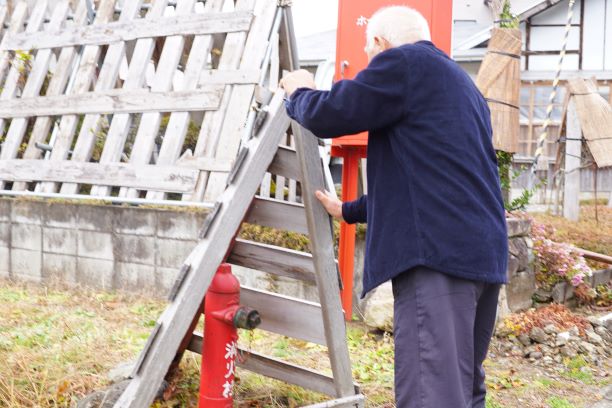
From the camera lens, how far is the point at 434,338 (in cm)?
245

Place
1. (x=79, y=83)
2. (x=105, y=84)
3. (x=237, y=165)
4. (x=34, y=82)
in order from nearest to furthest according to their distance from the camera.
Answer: (x=237, y=165)
(x=105, y=84)
(x=79, y=83)
(x=34, y=82)

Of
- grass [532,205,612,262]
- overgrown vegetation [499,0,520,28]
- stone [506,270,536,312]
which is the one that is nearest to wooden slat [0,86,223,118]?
stone [506,270,536,312]

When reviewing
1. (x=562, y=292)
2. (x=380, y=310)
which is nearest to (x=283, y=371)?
(x=380, y=310)

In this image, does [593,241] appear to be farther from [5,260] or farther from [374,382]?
[5,260]

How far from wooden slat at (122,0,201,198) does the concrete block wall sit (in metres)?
0.39

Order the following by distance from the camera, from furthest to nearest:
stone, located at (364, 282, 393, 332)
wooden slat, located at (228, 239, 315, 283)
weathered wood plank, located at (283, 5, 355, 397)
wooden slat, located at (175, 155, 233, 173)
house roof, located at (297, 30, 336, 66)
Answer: house roof, located at (297, 30, 336, 66) → wooden slat, located at (175, 155, 233, 173) → stone, located at (364, 282, 393, 332) → wooden slat, located at (228, 239, 315, 283) → weathered wood plank, located at (283, 5, 355, 397)

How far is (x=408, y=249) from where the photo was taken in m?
2.50

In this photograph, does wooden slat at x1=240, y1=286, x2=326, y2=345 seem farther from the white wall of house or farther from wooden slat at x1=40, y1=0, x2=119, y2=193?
the white wall of house

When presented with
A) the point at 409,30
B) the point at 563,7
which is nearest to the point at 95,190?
the point at 409,30

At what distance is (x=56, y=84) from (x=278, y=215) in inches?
182

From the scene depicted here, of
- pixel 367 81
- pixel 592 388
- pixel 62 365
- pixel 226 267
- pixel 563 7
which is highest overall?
pixel 563 7

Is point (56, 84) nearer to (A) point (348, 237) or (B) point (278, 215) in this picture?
(A) point (348, 237)

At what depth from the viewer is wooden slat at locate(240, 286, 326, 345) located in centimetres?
327

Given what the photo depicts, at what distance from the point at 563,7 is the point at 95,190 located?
1642cm
